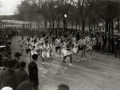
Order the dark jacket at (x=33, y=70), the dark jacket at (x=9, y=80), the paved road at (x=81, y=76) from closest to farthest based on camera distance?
the dark jacket at (x=9, y=80), the dark jacket at (x=33, y=70), the paved road at (x=81, y=76)

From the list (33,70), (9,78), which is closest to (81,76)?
(33,70)

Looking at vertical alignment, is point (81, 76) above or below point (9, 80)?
below

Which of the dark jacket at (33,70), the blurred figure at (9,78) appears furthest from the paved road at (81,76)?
the blurred figure at (9,78)

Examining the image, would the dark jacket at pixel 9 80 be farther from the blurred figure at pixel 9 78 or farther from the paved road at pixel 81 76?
the paved road at pixel 81 76

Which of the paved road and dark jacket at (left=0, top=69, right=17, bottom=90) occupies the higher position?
dark jacket at (left=0, top=69, right=17, bottom=90)

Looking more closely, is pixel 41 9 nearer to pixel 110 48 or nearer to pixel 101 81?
pixel 110 48

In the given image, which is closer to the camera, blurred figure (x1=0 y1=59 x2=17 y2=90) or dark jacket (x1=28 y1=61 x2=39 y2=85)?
blurred figure (x1=0 y1=59 x2=17 y2=90)

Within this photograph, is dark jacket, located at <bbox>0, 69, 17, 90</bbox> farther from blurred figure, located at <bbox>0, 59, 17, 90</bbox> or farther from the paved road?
the paved road

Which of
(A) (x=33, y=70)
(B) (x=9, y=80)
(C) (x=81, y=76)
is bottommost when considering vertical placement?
(C) (x=81, y=76)

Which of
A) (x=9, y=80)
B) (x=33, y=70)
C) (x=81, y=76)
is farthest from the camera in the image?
(x=81, y=76)

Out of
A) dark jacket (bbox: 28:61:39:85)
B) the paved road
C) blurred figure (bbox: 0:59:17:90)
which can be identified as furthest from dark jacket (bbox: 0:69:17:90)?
the paved road

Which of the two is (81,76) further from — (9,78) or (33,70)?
(9,78)

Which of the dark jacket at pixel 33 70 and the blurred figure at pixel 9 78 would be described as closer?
the blurred figure at pixel 9 78

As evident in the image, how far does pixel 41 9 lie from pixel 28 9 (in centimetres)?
852
